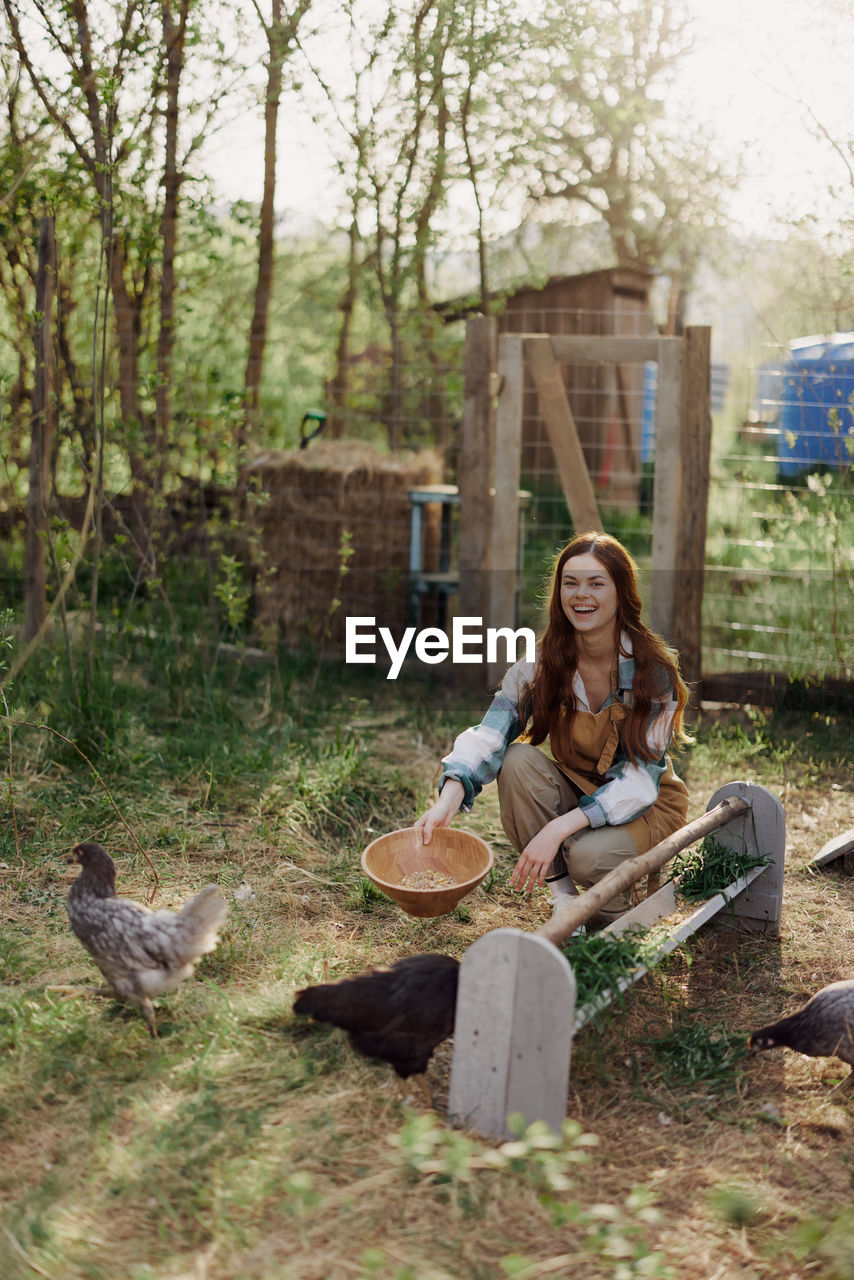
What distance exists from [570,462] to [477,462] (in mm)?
494

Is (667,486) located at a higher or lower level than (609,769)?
higher

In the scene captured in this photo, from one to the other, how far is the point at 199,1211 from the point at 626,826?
5.22 feet

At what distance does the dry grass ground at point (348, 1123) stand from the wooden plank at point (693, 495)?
181 cm

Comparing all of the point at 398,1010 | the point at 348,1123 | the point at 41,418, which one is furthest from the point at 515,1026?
the point at 41,418

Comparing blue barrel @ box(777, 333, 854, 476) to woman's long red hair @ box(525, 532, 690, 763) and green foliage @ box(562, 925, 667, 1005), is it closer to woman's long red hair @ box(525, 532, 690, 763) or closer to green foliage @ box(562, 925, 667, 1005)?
woman's long red hair @ box(525, 532, 690, 763)

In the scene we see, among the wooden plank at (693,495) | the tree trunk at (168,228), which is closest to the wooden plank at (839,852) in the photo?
the wooden plank at (693,495)

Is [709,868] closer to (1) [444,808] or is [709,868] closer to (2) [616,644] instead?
(2) [616,644]

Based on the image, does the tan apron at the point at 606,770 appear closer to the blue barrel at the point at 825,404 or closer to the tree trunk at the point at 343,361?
the blue barrel at the point at 825,404

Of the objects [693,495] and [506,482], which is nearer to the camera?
[693,495]

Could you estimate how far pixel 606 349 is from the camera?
223 inches

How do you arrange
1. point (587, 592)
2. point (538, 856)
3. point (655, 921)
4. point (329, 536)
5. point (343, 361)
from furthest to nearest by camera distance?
point (343, 361), point (329, 536), point (587, 592), point (655, 921), point (538, 856)

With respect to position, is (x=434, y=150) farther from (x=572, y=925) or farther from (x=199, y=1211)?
(x=199, y=1211)

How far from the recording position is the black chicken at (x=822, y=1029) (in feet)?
8.25

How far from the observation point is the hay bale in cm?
637
